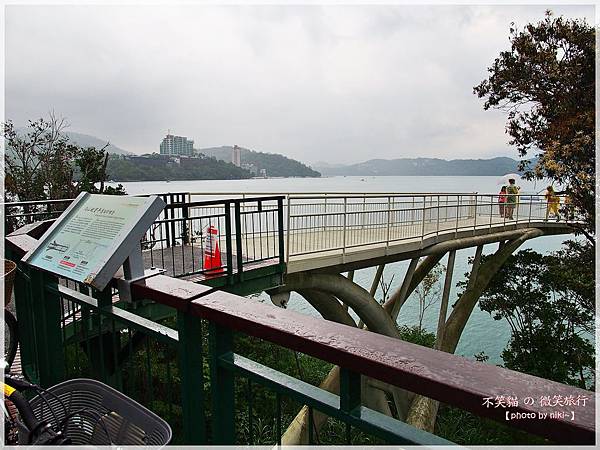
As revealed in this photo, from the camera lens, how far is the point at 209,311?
4.28 feet

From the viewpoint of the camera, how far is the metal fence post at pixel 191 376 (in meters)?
1.46

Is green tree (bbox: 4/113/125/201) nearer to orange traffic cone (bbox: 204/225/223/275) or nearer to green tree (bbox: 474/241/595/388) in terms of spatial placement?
orange traffic cone (bbox: 204/225/223/275)

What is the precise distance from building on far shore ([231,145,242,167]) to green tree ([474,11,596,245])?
14.0 m

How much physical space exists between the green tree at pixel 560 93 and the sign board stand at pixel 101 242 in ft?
33.7

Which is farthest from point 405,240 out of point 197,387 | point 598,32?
point 197,387

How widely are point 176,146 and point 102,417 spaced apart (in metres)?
19.6

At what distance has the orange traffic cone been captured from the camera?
6709mm

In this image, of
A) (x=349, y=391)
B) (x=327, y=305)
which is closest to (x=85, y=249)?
(x=349, y=391)

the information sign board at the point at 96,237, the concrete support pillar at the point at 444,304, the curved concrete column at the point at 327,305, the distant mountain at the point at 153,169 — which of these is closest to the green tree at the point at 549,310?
the concrete support pillar at the point at 444,304

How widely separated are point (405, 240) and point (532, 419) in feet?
34.8

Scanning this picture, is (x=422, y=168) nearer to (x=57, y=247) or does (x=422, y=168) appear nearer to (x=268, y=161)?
(x=268, y=161)

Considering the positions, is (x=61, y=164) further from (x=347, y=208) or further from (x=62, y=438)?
(x=62, y=438)

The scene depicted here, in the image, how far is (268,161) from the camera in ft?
91.8

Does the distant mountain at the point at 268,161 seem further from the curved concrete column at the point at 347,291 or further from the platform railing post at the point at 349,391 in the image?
the platform railing post at the point at 349,391
